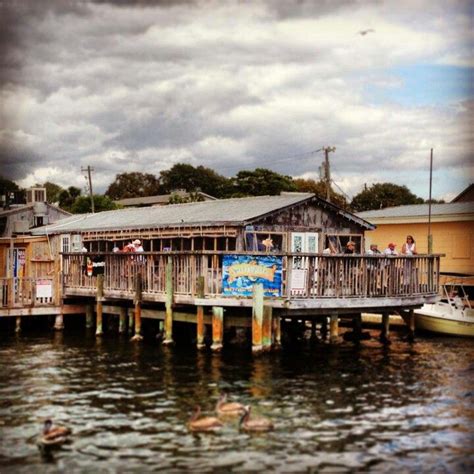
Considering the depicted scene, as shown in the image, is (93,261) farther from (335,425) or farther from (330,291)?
(335,425)

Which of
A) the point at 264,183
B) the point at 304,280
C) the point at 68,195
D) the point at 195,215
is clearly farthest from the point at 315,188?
the point at 304,280

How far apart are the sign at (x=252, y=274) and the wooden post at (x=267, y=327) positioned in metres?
0.51

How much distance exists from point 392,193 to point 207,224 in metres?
63.0

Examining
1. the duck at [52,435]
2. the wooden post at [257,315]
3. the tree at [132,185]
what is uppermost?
the tree at [132,185]

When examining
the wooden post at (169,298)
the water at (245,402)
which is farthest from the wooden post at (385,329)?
the wooden post at (169,298)

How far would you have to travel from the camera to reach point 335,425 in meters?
17.9

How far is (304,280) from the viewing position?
26.8 metres

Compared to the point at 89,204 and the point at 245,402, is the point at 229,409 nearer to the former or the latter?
the point at 245,402

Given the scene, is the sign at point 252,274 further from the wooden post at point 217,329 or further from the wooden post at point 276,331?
the wooden post at point 276,331

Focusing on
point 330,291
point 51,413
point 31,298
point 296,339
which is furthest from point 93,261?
point 51,413

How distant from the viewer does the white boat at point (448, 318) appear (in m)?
32.9

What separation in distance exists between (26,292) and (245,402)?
17.7 meters

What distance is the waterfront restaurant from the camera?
26.8 meters

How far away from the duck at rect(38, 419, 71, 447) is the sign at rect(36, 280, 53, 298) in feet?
60.7
